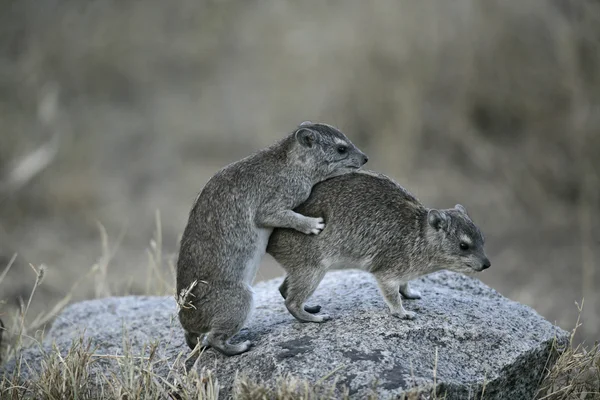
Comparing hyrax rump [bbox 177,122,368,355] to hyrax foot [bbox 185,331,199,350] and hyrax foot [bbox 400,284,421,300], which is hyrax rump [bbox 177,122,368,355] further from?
hyrax foot [bbox 400,284,421,300]

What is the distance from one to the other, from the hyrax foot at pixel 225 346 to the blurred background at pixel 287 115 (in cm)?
231

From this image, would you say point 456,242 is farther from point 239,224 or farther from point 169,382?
point 169,382

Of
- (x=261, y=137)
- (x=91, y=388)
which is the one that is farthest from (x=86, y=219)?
(x=91, y=388)

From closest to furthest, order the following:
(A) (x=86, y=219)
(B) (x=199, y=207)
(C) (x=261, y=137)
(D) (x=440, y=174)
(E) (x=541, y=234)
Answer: (B) (x=199, y=207), (E) (x=541, y=234), (D) (x=440, y=174), (A) (x=86, y=219), (C) (x=261, y=137)

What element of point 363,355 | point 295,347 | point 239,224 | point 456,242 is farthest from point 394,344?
point 239,224

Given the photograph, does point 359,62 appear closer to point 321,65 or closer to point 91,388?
point 321,65

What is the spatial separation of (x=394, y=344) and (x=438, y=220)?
0.99 m

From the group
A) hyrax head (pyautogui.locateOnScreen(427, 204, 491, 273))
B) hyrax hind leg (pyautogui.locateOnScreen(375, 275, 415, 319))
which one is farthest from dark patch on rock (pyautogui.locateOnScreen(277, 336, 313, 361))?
hyrax head (pyautogui.locateOnScreen(427, 204, 491, 273))

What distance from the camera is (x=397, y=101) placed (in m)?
14.3

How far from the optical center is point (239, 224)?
5984mm

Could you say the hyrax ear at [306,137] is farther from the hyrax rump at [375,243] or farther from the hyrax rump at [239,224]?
the hyrax rump at [375,243]

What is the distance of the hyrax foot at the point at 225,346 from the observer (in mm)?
5875

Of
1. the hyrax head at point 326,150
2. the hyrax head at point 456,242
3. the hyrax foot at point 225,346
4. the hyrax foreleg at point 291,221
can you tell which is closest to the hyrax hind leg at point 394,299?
the hyrax head at point 456,242

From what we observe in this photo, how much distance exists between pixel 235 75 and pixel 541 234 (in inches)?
344
